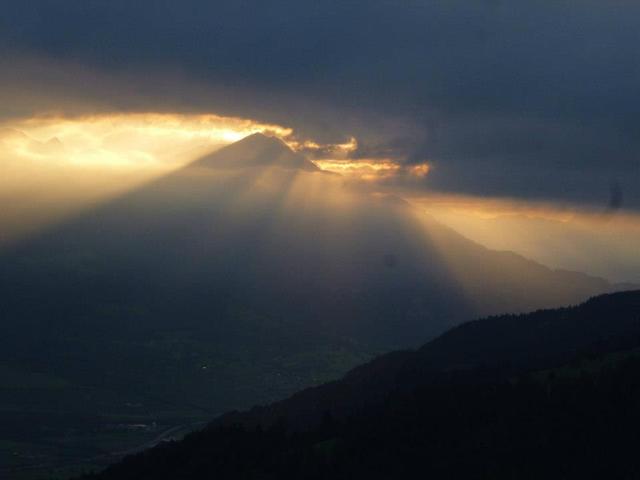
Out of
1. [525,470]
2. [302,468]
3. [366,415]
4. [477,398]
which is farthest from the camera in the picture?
[366,415]

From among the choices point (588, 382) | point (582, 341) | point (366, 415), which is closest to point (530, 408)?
point (588, 382)

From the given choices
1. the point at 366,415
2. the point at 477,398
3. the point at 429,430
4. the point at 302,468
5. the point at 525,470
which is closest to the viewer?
the point at 525,470

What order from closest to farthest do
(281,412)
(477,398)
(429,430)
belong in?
(429,430) < (477,398) < (281,412)

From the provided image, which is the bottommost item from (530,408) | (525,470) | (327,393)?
(525,470)

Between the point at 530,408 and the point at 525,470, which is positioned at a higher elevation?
the point at 530,408

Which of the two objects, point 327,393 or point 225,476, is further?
point 327,393

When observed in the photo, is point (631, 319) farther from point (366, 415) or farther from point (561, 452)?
point (561, 452)

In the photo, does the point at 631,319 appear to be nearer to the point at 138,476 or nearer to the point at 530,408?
the point at 530,408

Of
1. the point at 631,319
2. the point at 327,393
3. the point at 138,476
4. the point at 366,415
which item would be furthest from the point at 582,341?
the point at 138,476

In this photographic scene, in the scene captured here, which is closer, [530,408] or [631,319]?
[530,408]
